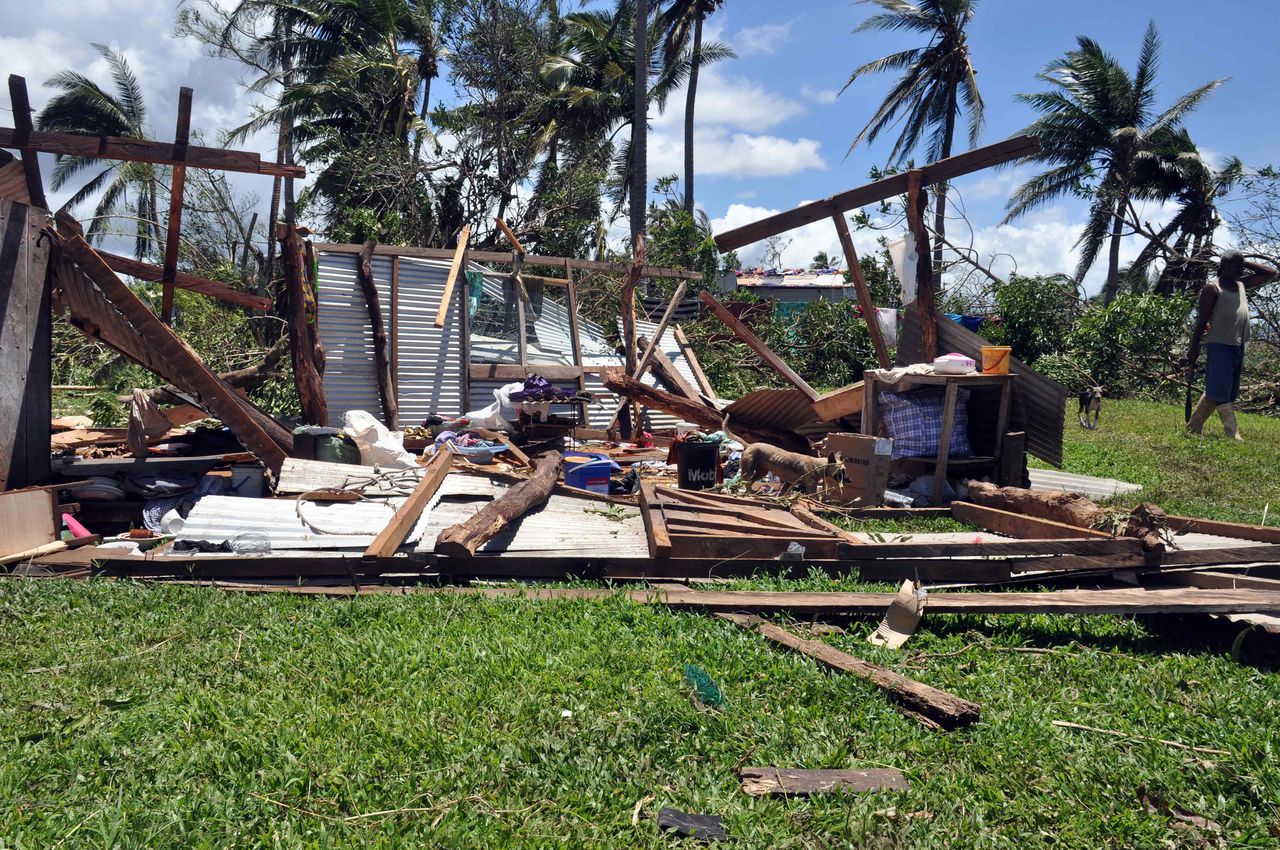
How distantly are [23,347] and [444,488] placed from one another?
3.32m

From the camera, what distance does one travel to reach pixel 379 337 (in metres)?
11.1

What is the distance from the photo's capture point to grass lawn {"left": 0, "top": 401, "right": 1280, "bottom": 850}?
9.26 feet

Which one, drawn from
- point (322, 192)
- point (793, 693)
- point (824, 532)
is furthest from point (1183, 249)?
point (793, 693)

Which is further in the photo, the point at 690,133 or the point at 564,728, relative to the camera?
the point at 690,133

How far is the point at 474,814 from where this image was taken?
2.83 metres

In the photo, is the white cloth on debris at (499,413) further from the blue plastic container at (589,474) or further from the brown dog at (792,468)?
the brown dog at (792,468)

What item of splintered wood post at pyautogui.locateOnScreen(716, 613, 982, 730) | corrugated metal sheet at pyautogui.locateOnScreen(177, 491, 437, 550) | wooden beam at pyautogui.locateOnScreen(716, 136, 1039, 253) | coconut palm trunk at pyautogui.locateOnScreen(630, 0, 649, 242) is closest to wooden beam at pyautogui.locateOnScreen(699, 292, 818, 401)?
wooden beam at pyautogui.locateOnScreen(716, 136, 1039, 253)

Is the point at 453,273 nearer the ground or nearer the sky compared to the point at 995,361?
nearer the sky

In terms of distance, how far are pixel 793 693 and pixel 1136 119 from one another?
3325 centimetres

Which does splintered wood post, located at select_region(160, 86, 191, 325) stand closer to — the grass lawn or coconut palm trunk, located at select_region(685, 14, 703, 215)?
the grass lawn

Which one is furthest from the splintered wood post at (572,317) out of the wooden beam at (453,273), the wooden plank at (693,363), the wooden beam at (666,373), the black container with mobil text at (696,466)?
the black container with mobil text at (696,466)

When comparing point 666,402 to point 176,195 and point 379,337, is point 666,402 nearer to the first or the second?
point 379,337

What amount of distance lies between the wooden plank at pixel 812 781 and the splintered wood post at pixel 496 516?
8.14 feet

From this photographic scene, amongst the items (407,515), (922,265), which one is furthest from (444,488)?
(922,265)
